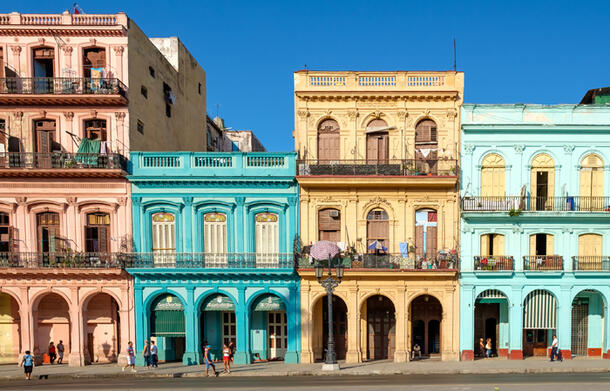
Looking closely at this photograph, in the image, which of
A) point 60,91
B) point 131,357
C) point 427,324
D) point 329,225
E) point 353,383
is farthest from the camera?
point 427,324

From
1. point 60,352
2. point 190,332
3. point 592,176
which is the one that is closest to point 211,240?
point 190,332

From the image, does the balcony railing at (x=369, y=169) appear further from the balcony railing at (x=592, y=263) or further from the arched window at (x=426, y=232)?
the balcony railing at (x=592, y=263)

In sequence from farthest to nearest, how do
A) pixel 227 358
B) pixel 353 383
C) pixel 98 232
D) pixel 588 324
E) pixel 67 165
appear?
1. pixel 588 324
2. pixel 98 232
3. pixel 67 165
4. pixel 227 358
5. pixel 353 383

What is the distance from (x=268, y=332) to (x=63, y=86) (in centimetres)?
1654

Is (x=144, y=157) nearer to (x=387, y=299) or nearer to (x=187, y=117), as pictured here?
(x=187, y=117)

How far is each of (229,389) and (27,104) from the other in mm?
17229

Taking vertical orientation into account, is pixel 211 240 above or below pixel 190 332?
above

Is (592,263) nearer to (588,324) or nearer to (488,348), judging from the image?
(588,324)

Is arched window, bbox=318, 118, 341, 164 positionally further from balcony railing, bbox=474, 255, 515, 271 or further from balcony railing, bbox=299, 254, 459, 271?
balcony railing, bbox=474, 255, 515, 271

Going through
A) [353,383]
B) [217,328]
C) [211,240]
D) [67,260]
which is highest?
[211,240]

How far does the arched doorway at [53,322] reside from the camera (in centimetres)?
2105

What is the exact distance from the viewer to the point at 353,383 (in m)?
16.3

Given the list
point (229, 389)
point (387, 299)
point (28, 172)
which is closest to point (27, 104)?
point (28, 172)

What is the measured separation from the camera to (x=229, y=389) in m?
15.6
